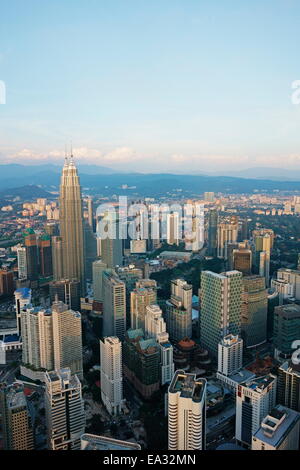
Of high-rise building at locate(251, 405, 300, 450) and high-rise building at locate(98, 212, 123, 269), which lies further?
high-rise building at locate(98, 212, 123, 269)

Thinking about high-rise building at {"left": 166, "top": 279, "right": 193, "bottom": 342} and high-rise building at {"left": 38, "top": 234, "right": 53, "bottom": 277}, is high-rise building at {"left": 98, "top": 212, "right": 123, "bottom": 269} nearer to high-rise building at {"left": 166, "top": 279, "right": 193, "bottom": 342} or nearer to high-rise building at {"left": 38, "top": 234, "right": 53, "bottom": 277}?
high-rise building at {"left": 38, "top": 234, "right": 53, "bottom": 277}

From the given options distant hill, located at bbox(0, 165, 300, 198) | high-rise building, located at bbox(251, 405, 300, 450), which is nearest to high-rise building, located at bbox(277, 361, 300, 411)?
high-rise building, located at bbox(251, 405, 300, 450)

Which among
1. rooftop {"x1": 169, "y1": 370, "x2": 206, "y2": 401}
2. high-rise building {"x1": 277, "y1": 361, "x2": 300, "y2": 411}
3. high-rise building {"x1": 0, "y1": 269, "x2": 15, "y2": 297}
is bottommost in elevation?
high-rise building {"x1": 0, "y1": 269, "x2": 15, "y2": 297}

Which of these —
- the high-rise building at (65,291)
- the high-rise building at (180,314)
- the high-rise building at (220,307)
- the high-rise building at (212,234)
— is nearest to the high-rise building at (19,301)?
the high-rise building at (65,291)

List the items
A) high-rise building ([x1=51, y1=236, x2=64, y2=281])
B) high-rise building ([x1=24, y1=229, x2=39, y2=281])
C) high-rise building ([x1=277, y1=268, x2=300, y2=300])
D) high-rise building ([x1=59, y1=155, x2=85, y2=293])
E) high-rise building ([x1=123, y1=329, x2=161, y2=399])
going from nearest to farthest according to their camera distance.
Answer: high-rise building ([x1=123, y1=329, x2=161, y2=399]) < high-rise building ([x1=277, y1=268, x2=300, y2=300]) < high-rise building ([x1=59, y1=155, x2=85, y2=293]) < high-rise building ([x1=51, y1=236, x2=64, y2=281]) < high-rise building ([x1=24, y1=229, x2=39, y2=281])

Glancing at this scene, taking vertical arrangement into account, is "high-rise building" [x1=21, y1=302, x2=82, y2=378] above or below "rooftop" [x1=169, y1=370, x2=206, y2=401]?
below
